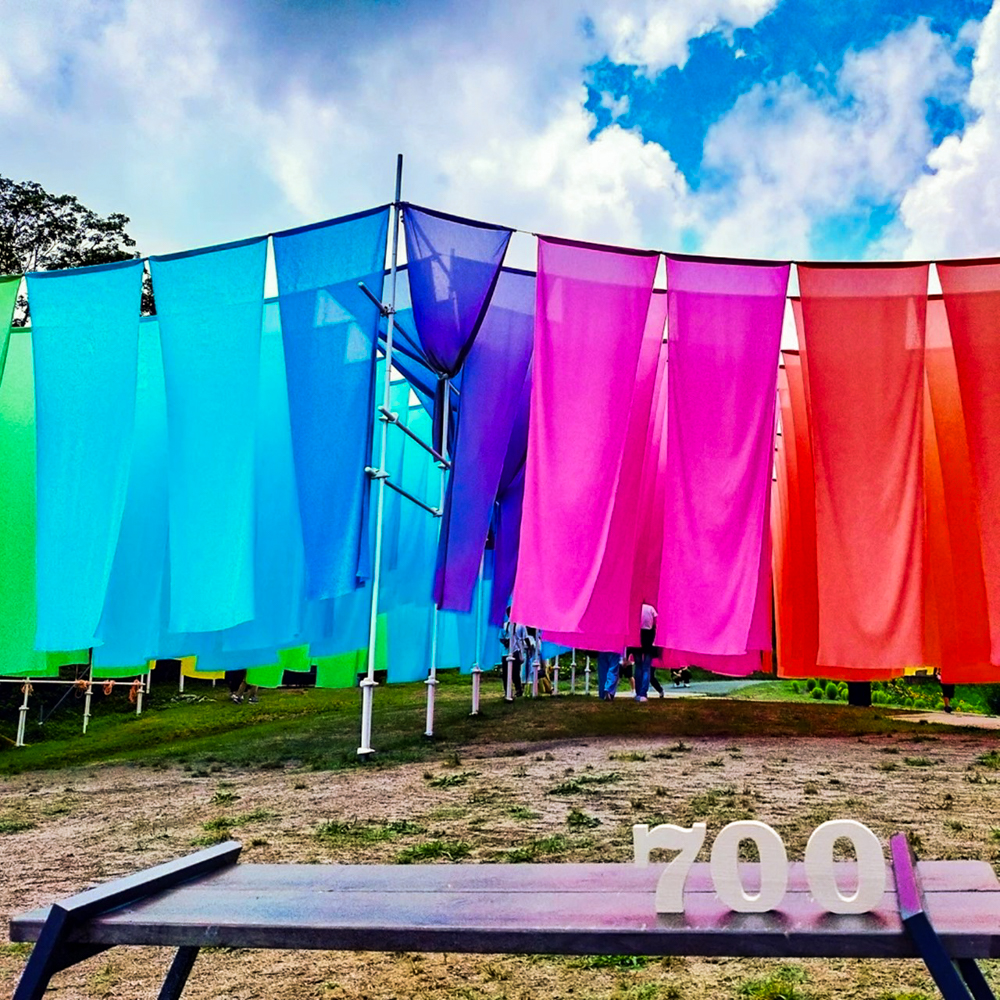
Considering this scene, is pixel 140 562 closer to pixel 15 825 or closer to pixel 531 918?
pixel 15 825

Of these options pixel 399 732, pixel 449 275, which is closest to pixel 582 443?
pixel 449 275

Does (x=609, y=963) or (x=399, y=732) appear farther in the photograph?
(x=399, y=732)

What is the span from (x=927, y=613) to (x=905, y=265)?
2741mm

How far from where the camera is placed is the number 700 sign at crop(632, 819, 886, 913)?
1535mm

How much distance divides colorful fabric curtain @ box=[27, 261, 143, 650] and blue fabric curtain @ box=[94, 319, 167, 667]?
383 millimetres

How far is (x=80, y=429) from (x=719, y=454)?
468 cm

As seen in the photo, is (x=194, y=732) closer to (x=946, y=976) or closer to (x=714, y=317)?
(x=714, y=317)

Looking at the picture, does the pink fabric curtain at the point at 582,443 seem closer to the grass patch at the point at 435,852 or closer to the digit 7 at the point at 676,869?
the grass patch at the point at 435,852

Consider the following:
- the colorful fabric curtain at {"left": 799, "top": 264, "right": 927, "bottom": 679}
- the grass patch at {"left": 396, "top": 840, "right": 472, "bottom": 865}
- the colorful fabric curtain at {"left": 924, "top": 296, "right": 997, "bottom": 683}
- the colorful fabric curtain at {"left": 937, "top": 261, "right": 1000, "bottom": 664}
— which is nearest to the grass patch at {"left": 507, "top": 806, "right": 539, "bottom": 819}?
the grass patch at {"left": 396, "top": 840, "right": 472, "bottom": 865}

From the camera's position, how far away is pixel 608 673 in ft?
32.6

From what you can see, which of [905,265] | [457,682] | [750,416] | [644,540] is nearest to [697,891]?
[750,416]

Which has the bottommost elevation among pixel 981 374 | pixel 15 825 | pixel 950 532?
pixel 15 825

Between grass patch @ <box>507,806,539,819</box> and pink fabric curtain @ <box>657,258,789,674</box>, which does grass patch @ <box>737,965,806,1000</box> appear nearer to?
grass patch @ <box>507,806,539,819</box>

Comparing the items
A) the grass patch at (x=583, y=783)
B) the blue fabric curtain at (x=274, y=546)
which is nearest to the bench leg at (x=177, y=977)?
the grass patch at (x=583, y=783)
